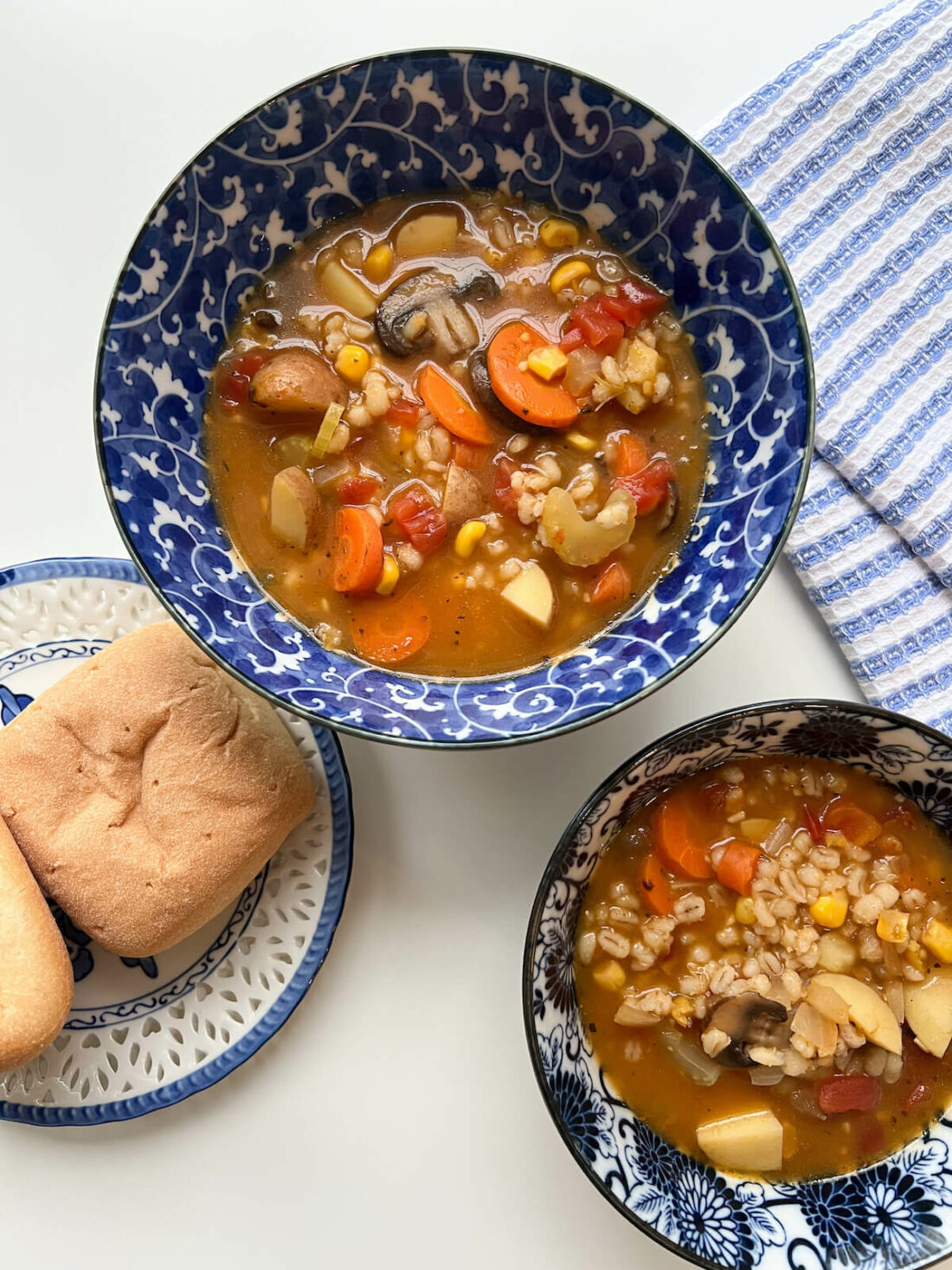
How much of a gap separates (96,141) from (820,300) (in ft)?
6.87

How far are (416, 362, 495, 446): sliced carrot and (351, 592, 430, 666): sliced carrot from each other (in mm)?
413

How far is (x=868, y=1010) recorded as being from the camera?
271cm

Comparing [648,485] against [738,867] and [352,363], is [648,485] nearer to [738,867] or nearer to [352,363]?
[352,363]

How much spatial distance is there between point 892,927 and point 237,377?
2.19 metres

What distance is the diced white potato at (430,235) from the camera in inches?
102

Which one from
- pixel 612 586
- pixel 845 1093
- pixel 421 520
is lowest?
pixel 845 1093

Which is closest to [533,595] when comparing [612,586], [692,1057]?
[612,586]

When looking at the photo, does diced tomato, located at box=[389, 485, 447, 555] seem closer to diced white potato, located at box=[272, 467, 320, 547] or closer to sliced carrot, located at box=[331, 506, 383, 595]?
sliced carrot, located at box=[331, 506, 383, 595]

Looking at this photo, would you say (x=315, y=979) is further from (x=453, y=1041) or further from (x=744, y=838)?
(x=744, y=838)

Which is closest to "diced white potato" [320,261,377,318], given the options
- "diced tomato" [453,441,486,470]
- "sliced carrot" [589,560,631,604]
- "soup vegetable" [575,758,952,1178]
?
"diced tomato" [453,441,486,470]

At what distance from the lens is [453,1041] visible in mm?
2930

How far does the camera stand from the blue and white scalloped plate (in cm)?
285

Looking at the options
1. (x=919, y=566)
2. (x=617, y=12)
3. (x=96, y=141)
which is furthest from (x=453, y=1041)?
(x=617, y=12)

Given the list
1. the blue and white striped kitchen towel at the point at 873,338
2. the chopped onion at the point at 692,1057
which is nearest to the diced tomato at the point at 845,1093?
the chopped onion at the point at 692,1057
